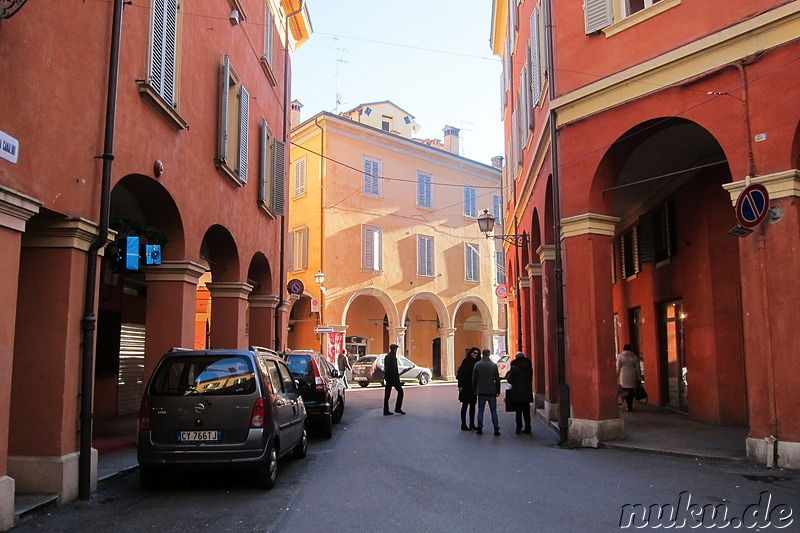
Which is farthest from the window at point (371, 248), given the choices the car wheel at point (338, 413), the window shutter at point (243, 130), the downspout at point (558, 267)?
the downspout at point (558, 267)

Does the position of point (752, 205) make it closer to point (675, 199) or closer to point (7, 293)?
point (675, 199)

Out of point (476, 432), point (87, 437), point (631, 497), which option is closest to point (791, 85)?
point (631, 497)

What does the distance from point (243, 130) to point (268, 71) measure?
11.4ft

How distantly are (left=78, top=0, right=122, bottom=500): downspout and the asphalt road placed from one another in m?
0.42

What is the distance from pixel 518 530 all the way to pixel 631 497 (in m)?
1.93

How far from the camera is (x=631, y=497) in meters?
7.05

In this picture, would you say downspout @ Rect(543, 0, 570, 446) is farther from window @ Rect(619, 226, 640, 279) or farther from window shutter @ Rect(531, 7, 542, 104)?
window @ Rect(619, 226, 640, 279)

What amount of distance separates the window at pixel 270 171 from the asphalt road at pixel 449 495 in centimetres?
821

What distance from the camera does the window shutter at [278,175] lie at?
18.0 metres

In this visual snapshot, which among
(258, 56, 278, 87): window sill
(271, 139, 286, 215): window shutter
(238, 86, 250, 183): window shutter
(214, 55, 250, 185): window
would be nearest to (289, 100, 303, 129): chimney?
(258, 56, 278, 87): window sill

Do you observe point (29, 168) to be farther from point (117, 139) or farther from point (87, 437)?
point (87, 437)

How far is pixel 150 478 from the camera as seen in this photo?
7.63 m

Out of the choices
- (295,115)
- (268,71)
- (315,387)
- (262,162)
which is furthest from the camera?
(295,115)

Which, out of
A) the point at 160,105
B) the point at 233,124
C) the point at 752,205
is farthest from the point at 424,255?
the point at 752,205
